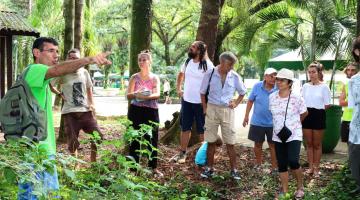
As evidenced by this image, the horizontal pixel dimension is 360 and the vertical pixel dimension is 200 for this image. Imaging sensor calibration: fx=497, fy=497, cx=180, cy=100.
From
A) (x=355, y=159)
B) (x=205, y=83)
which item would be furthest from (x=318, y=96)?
(x=355, y=159)

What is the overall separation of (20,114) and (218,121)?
12.4 ft

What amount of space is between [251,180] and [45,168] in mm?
4782

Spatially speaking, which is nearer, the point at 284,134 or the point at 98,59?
the point at 98,59

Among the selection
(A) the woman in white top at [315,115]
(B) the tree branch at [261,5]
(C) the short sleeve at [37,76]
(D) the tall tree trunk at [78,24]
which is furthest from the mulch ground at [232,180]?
(B) the tree branch at [261,5]

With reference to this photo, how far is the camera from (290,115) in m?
6.08

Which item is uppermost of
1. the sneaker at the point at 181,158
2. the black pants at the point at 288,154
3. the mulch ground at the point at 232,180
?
the black pants at the point at 288,154

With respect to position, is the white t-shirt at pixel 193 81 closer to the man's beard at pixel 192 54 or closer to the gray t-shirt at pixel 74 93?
the man's beard at pixel 192 54

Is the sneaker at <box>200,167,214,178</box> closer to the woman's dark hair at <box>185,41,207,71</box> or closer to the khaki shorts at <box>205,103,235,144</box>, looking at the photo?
the khaki shorts at <box>205,103,235,144</box>

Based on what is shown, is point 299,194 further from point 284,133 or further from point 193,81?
point 193,81

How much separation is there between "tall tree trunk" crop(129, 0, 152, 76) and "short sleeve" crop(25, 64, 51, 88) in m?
4.09

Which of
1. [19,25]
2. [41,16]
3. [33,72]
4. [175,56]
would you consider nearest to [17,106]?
[33,72]

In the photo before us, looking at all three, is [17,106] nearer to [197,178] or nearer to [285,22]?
[197,178]

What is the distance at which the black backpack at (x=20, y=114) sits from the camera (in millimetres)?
3613

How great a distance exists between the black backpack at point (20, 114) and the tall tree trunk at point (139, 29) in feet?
13.5
